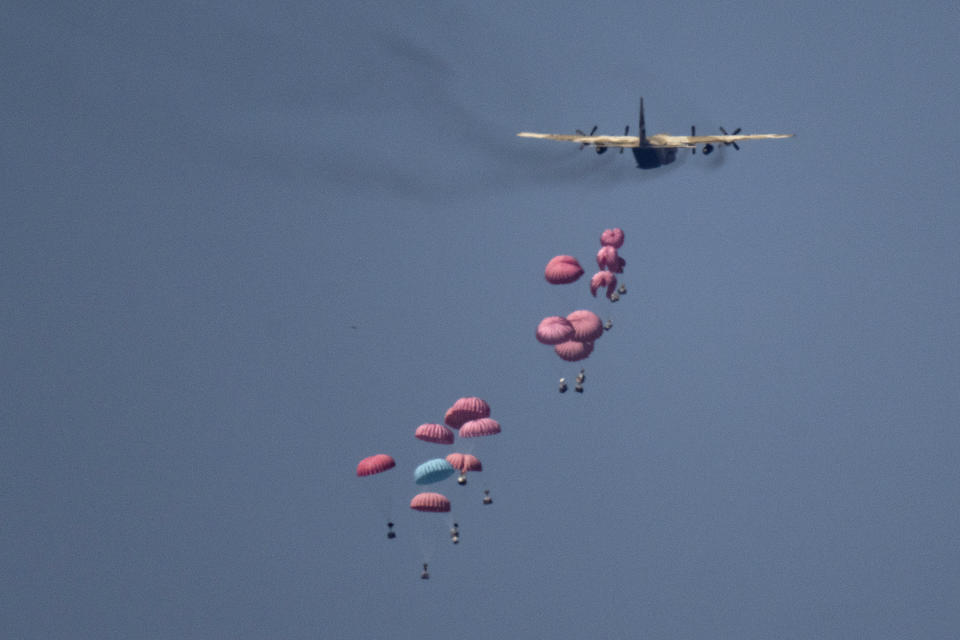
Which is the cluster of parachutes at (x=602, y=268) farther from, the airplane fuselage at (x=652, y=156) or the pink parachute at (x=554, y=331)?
the airplane fuselage at (x=652, y=156)

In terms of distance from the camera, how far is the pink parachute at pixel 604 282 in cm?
8531

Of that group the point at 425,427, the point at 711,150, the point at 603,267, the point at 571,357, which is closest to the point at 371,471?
the point at 425,427

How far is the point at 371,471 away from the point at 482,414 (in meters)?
8.08

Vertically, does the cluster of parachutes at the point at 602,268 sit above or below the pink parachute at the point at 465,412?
above

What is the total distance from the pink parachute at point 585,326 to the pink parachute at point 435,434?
1036 centimetres

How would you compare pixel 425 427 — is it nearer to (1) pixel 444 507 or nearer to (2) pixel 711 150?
(1) pixel 444 507

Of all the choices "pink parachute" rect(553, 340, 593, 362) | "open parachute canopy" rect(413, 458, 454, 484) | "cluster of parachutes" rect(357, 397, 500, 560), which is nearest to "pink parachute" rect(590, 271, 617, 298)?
"pink parachute" rect(553, 340, 593, 362)

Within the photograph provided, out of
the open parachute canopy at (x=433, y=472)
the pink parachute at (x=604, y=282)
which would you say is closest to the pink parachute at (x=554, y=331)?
the pink parachute at (x=604, y=282)

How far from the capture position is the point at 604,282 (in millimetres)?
85250

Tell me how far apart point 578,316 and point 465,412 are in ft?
32.8

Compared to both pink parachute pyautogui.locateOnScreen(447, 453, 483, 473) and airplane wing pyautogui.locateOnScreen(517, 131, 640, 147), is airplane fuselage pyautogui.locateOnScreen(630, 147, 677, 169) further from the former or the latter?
pink parachute pyautogui.locateOnScreen(447, 453, 483, 473)

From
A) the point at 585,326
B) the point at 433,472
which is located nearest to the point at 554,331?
the point at 585,326

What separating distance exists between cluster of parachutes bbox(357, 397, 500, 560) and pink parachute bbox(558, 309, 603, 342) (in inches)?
304

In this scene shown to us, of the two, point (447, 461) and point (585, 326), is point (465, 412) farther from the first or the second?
point (585, 326)
